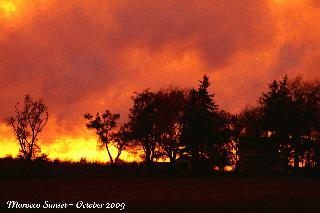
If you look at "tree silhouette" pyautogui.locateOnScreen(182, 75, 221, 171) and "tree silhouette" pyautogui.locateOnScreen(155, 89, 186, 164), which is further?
"tree silhouette" pyautogui.locateOnScreen(155, 89, 186, 164)

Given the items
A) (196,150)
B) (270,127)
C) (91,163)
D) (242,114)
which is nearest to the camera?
(91,163)

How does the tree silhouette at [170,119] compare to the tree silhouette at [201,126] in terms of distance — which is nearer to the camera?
the tree silhouette at [201,126]

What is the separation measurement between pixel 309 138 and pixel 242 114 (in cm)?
2348

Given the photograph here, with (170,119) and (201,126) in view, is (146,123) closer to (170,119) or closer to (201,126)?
(170,119)

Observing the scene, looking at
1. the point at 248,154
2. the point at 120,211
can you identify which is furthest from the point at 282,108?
the point at 120,211

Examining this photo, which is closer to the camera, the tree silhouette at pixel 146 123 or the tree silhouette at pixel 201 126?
the tree silhouette at pixel 201 126

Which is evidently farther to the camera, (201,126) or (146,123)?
(146,123)

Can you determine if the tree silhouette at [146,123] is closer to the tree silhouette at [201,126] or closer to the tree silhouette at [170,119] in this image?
the tree silhouette at [170,119]

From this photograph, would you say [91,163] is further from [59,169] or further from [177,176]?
[177,176]

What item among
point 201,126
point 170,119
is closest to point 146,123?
point 170,119

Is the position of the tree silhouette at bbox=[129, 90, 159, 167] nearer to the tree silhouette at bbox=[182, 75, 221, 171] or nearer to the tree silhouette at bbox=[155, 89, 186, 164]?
the tree silhouette at bbox=[155, 89, 186, 164]

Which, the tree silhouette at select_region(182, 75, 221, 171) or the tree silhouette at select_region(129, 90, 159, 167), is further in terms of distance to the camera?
the tree silhouette at select_region(129, 90, 159, 167)

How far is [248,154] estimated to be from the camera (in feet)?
240

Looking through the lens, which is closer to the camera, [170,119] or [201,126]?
[201,126]
